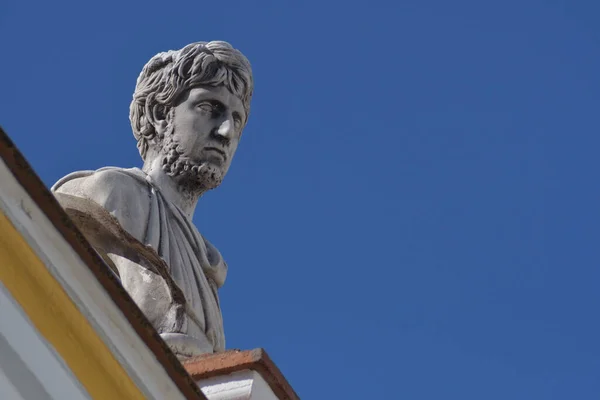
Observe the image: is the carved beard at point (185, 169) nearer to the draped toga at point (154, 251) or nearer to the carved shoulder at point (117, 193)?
the draped toga at point (154, 251)

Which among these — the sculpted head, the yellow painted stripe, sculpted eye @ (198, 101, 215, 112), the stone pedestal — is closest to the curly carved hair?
the sculpted head

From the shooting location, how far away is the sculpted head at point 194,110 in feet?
32.3

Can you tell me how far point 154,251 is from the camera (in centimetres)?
867

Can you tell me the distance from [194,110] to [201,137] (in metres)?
0.16

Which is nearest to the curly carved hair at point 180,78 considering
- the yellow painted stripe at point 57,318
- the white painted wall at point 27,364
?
the yellow painted stripe at point 57,318

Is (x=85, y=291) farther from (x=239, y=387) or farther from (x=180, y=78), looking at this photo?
(x=180, y=78)

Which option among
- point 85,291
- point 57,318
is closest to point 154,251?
point 85,291

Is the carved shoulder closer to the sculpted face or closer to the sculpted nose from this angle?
the sculpted face

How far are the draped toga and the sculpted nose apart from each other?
0.48 m

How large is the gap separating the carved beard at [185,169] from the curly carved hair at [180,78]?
0.16 meters

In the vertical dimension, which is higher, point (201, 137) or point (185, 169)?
point (201, 137)

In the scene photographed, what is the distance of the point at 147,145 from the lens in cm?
1009

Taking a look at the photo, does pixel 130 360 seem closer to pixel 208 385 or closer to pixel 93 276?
pixel 93 276

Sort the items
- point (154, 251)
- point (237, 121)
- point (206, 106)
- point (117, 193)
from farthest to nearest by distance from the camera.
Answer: point (237, 121)
point (206, 106)
point (117, 193)
point (154, 251)
